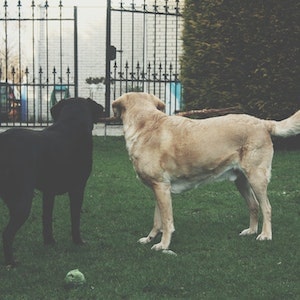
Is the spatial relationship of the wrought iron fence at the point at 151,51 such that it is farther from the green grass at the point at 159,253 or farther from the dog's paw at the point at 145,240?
the dog's paw at the point at 145,240

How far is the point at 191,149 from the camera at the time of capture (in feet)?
18.7

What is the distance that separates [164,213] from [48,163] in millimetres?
1073

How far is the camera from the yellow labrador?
5648 mm

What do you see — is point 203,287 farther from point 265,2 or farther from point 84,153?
point 265,2

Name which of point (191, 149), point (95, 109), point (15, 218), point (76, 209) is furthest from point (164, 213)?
point (15, 218)

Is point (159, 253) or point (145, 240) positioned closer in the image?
point (159, 253)

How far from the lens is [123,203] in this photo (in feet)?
24.9

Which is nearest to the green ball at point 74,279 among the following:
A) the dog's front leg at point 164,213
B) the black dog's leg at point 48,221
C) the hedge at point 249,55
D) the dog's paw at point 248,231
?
the dog's front leg at point 164,213

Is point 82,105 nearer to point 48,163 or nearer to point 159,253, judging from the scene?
point 48,163

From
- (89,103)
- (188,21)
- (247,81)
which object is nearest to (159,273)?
(89,103)

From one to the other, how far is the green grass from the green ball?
0.06 metres

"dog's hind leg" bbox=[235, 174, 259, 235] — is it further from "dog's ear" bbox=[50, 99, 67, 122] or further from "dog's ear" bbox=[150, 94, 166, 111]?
"dog's ear" bbox=[50, 99, 67, 122]

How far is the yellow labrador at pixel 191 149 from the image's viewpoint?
5648 mm

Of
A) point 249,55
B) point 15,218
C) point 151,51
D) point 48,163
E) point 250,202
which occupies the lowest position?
point 250,202
